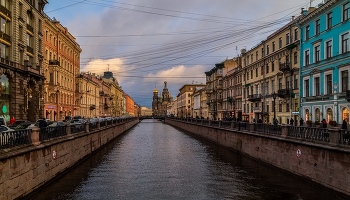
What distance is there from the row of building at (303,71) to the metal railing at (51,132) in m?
19.2

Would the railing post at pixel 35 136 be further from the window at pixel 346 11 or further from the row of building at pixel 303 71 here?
the window at pixel 346 11

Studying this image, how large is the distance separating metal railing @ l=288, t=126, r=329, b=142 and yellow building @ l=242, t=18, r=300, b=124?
14.6 metres

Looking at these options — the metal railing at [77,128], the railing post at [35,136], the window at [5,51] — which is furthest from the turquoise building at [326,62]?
the window at [5,51]

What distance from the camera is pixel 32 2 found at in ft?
126

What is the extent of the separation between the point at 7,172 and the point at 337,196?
13.0m

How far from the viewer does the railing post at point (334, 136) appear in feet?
43.6

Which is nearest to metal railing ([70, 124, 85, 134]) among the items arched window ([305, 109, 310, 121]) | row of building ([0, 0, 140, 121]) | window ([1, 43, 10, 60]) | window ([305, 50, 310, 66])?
row of building ([0, 0, 140, 121])

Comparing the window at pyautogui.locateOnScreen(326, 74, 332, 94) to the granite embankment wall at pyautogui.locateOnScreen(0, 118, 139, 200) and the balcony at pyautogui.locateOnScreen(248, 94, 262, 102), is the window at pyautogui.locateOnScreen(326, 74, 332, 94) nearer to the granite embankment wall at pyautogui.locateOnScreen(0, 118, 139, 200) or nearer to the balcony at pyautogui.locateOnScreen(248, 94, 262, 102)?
the balcony at pyautogui.locateOnScreen(248, 94, 262, 102)

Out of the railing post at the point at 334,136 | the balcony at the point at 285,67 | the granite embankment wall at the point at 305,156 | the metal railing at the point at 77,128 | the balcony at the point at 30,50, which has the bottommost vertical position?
the granite embankment wall at the point at 305,156

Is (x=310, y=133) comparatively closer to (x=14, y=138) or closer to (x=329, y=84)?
(x=14, y=138)

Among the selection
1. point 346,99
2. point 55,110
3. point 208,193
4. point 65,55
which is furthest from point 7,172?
point 65,55

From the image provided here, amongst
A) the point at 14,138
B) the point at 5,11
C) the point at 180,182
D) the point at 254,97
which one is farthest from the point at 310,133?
the point at 254,97

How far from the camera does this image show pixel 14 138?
1238 centimetres

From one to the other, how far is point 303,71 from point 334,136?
2142 centimetres
